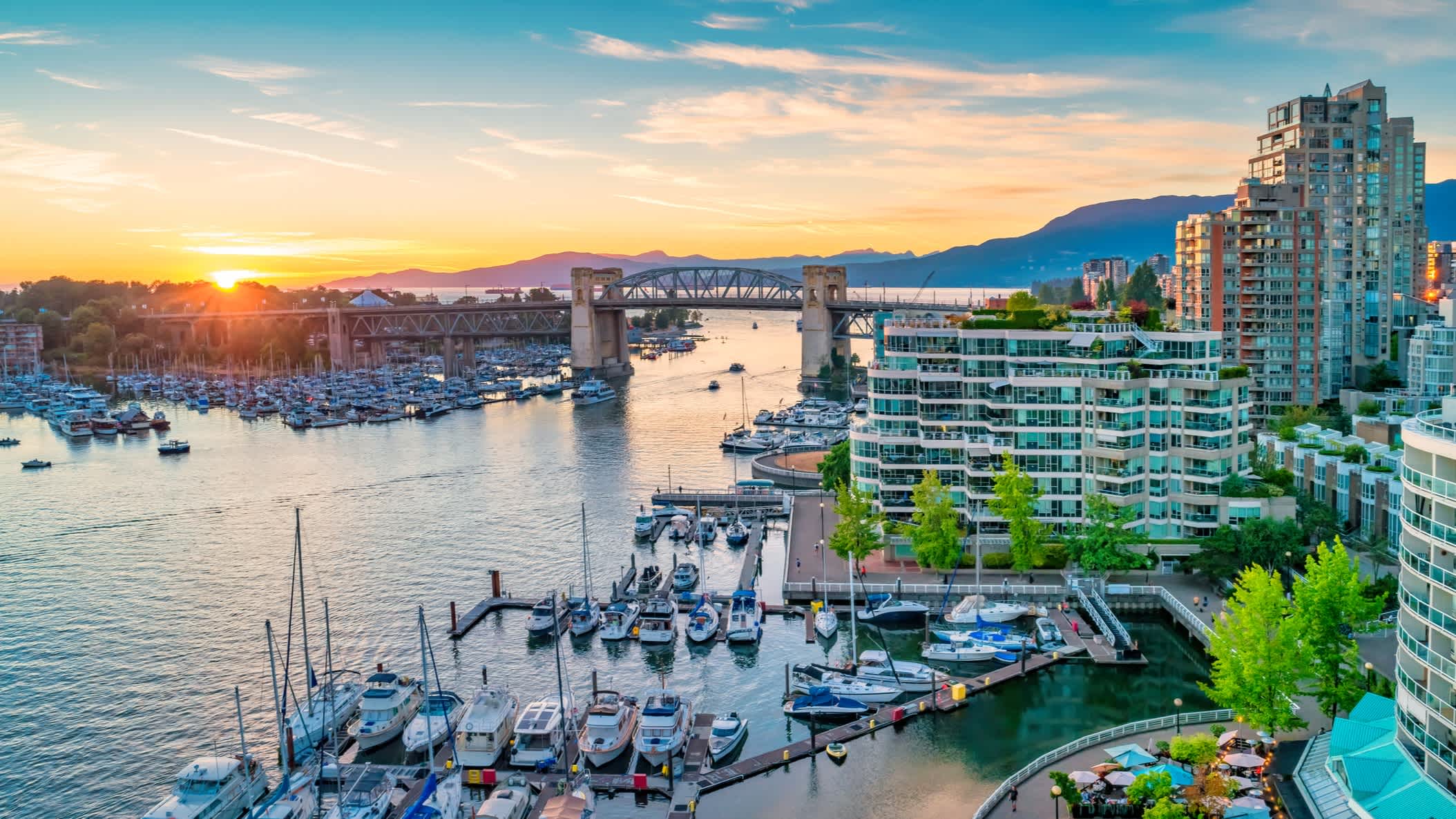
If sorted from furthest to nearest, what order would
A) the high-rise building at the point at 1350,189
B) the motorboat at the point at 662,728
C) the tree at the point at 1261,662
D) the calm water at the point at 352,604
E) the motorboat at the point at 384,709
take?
the high-rise building at the point at 1350,189
the motorboat at the point at 384,709
the calm water at the point at 352,604
the motorboat at the point at 662,728
the tree at the point at 1261,662

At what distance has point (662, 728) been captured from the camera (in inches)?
1237

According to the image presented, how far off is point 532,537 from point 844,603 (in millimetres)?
19344

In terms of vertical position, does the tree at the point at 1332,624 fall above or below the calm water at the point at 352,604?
above

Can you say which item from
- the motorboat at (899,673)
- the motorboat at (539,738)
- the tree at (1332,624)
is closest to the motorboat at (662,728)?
→ the motorboat at (539,738)

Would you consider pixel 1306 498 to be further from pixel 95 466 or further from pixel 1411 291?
pixel 95 466

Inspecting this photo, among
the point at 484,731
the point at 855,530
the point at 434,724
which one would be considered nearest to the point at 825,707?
the point at 484,731

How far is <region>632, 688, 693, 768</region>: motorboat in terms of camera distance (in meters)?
30.8

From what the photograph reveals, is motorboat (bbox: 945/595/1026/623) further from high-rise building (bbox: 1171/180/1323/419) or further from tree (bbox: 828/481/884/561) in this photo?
high-rise building (bbox: 1171/180/1323/419)

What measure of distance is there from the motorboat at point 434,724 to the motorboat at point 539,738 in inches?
75.7

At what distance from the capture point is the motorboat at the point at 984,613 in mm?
40688

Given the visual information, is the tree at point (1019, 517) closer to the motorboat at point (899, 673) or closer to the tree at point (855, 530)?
the tree at point (855, 530)

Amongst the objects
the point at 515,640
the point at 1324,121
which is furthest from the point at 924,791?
the point at 1324,121

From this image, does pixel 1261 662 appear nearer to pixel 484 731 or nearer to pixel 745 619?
pixel 745 619

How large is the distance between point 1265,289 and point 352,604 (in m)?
52.1
